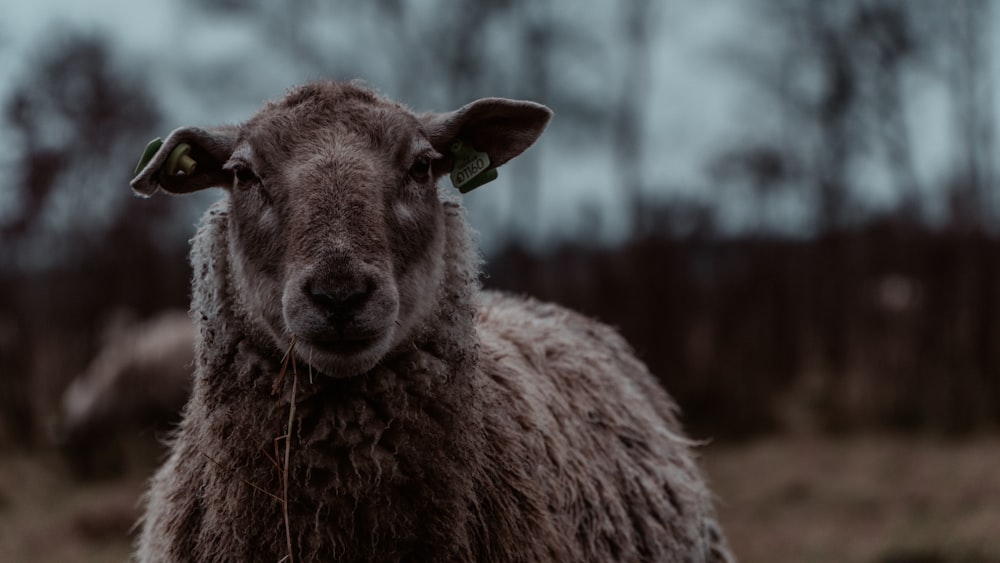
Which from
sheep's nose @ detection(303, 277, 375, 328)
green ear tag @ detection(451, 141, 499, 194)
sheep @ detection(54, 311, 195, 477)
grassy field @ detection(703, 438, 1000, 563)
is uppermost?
green ear tag @ detection(451, 141, 499, 194)

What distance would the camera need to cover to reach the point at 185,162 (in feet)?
9.23

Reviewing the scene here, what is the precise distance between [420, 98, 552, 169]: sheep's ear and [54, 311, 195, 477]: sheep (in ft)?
21.6

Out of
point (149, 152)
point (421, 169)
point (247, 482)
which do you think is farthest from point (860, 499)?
point (149, 152)

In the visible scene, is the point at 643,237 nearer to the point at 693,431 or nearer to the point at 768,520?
the point at 693,431

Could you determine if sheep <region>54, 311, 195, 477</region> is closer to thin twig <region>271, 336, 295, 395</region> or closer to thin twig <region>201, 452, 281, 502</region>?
thin twig <region>201, 452, 281, 502</region>

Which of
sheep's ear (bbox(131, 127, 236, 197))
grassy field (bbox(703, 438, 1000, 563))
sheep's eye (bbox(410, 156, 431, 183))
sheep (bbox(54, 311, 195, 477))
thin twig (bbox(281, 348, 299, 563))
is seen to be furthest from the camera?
sheep (bbox(54, 311, 195, 477))

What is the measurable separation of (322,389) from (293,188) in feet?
1.80

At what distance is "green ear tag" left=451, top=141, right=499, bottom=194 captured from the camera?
3.00m

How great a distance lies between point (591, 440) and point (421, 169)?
3.55 feet

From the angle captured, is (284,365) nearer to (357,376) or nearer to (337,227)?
(357,376)

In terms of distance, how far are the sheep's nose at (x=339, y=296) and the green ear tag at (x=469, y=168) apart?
0.73 m

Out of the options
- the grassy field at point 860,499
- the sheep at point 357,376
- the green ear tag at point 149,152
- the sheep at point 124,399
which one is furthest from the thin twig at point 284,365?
the sheep at point 124,399

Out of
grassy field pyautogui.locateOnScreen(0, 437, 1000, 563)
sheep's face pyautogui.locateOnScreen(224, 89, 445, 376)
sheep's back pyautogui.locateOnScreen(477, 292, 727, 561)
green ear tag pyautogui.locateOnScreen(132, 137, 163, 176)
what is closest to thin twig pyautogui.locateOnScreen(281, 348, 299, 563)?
sheep's face pyautogui.locateOnScreen(224, 89, 445, 376)

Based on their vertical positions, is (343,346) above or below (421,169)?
below
